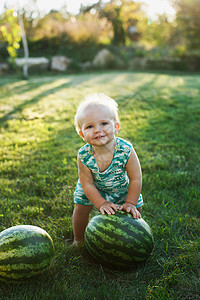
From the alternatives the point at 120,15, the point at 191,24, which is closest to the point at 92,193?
the point at 191,24

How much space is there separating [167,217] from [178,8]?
19012 millimetres

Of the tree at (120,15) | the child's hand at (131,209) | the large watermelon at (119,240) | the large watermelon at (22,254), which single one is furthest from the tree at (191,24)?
the large watermelon at (22,254)

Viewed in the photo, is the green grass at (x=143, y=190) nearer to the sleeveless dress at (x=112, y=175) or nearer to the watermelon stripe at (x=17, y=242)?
the watermelon stripe at (x=17, y=242)

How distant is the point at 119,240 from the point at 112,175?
59cm

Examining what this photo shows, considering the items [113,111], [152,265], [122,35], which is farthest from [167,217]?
[122,35]

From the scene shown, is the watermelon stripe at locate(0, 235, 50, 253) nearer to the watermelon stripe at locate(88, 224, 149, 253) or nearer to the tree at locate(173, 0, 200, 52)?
the watermelon stripe at locate(88, 224, 149, 253)

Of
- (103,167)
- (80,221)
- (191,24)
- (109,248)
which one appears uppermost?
(191,24)

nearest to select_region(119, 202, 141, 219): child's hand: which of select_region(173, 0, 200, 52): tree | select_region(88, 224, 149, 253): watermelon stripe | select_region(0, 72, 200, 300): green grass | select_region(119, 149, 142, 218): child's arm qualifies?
select_region(119, 149, 142, 218): child's arm

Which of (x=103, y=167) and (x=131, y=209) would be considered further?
(x=103, y=167)

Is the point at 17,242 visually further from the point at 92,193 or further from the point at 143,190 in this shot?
the point at 143,190

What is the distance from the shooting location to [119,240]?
2020 mm

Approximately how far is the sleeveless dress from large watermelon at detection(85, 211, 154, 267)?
0.34 m

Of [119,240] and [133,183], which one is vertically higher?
[133,183]

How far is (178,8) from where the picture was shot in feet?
60.4
